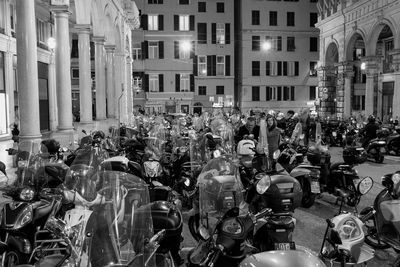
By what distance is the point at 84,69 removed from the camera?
15656mm

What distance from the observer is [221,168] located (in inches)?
216

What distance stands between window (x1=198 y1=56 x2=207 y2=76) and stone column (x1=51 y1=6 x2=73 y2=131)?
34035mm

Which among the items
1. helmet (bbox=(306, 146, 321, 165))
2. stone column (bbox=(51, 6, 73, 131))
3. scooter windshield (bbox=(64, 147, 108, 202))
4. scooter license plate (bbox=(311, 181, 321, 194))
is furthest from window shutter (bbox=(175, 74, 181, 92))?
scooter windshield (bbox=(64, 147, 108, 202))

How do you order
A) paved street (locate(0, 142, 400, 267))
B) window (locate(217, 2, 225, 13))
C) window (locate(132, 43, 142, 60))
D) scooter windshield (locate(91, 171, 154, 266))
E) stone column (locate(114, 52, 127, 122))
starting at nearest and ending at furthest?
scooter windshield (locate(91, 171, 154, 266)) < paved street (locate(0, 142, 400, 267)) < stone column (locate(114, 52, 127, 122)) < window (locate(132, 43, 142, 60)) < window (locate(217, 2, 225, 13))

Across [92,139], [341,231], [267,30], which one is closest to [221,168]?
[341,231]

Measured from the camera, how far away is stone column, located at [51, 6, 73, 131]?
1252cm

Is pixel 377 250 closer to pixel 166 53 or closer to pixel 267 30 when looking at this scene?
pixel 166 53

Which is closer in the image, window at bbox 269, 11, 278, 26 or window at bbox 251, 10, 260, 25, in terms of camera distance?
window at bbox 251, 10, 260, 25

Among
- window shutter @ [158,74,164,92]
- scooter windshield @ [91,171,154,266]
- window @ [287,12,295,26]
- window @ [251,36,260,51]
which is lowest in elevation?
scooter windshield @ [91,171,154,266]

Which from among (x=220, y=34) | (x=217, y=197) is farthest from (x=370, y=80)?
(x=217, y=197)

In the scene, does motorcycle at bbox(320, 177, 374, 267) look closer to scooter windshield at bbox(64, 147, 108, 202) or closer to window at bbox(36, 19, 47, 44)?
scooter windshield at bbox(64, 147, 108, 202)

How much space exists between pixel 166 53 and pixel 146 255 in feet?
142

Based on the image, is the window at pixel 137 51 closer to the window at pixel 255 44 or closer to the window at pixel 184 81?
the window at pixel 184 81

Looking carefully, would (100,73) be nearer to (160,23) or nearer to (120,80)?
(120,80)
